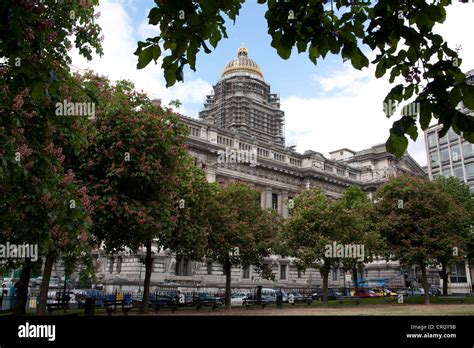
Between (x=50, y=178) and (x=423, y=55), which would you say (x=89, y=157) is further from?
(x=423, y=55)

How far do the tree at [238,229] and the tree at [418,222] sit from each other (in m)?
10.0

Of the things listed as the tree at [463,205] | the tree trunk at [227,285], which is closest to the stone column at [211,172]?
the tree trunk at [227,285]

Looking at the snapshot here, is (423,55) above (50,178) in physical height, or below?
above

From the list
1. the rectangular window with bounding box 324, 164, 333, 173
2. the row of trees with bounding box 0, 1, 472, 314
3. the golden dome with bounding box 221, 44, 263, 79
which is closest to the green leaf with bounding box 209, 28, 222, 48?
the row of trees with bounding box 0, 1, 472, 314

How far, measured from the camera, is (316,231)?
37.5 m

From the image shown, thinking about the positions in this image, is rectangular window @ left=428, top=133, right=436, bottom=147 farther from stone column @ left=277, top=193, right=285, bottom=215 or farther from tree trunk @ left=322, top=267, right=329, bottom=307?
tree trunk @ left=322, top=267, right=329, bottom=307

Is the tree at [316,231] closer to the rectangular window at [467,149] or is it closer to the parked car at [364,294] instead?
the parked car at [364,294]

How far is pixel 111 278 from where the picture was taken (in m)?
48.6

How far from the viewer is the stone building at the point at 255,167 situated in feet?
167

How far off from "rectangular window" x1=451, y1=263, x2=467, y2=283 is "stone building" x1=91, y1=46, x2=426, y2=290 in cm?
873

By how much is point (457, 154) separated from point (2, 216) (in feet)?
255

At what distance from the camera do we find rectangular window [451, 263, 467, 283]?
70625 millimetres
